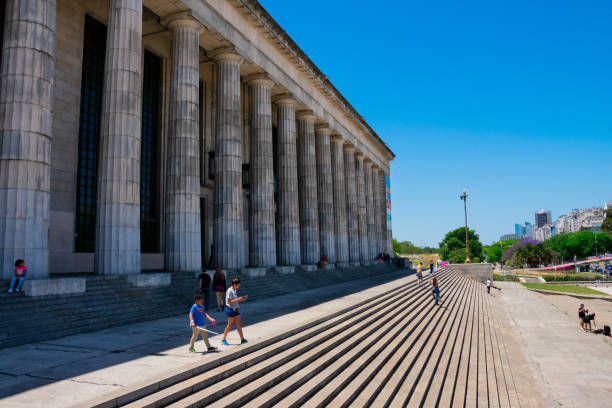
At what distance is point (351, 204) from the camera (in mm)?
42938

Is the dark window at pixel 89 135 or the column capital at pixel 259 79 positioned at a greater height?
the column capital at pixel 259 79

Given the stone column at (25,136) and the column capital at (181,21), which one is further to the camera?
the column capital at (181,21)

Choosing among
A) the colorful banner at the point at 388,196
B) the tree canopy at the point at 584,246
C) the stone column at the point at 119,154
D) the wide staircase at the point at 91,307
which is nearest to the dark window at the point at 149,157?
the wide staircase at the point at 91,307

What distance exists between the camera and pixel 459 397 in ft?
35.9

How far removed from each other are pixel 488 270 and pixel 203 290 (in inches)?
2051

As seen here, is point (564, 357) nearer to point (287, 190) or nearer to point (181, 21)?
point (287, 190)

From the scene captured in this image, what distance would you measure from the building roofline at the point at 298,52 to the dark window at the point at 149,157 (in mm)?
7071

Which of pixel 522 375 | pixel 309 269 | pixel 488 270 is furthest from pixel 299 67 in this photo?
pixel 488 270

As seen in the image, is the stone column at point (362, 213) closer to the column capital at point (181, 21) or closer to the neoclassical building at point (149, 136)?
the neoclassical building at point (149, 136)

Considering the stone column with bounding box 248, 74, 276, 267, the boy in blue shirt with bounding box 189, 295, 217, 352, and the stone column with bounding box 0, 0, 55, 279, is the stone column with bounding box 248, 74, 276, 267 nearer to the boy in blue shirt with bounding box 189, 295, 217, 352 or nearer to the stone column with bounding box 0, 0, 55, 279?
the stone column with bounding box 0, 0, 55, 279

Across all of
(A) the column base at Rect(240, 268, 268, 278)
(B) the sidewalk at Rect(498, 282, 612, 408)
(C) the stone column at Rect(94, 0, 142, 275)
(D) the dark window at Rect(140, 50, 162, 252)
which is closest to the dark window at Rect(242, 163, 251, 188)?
(D) the dark window at Rect(140, 50, 162, 252)

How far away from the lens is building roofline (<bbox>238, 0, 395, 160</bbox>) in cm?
2488

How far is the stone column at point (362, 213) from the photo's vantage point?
45.0m

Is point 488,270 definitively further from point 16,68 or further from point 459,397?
point 16,68
